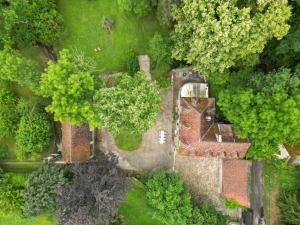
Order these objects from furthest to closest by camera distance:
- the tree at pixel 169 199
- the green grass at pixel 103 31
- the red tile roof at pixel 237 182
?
the green grass at pixel 103 31, the red tile roof at pixel 237 182, the tree at pixel 169 199

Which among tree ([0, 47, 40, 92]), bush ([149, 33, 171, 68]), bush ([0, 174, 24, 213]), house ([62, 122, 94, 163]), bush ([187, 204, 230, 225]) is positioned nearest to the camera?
tree ([0, 47, 40, 92])

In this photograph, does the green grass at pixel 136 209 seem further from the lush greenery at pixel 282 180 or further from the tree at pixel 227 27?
the tree at pixel 227 27

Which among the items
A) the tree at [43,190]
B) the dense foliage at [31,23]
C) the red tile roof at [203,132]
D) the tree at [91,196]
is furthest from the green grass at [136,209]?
the dense foliage at [31,23]

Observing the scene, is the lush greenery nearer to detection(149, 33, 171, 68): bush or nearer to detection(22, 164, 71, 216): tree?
detection(149, 33, 171, 68): bush

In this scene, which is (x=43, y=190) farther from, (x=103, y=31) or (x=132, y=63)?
(x=103, y=31)

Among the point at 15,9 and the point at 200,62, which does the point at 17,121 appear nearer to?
the point at 15,9

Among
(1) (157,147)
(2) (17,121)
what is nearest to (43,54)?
(2) (17,121)

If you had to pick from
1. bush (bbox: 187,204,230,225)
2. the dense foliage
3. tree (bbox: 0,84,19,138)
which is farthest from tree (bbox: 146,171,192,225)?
the dense foliage
